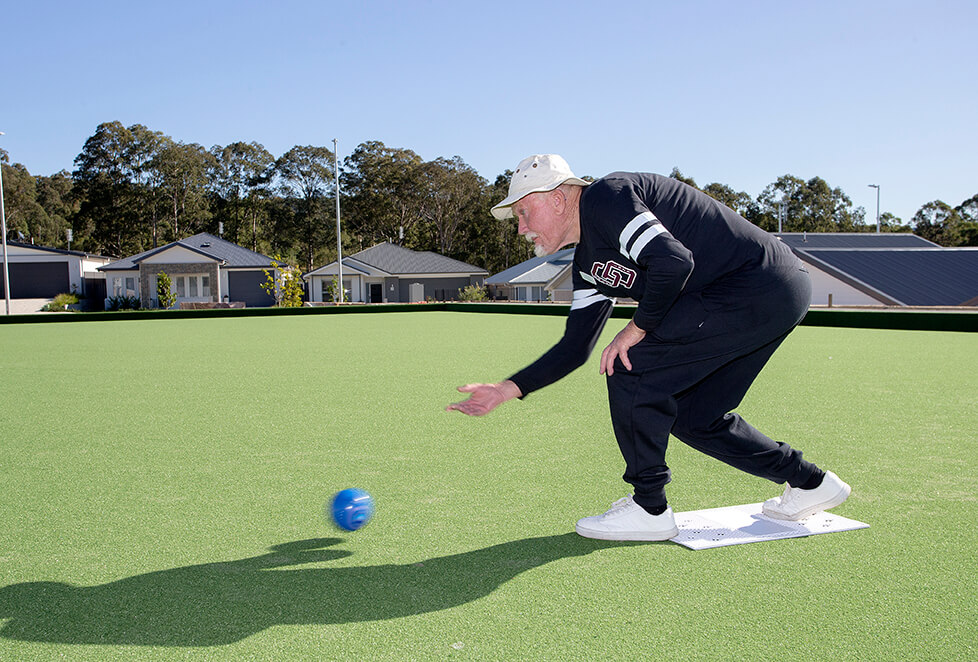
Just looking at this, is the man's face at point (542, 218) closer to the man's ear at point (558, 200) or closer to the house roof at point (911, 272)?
the man's ear at point (558, 200)

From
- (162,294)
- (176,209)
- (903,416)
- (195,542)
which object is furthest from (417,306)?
(176,209)

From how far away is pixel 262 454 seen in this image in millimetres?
5336

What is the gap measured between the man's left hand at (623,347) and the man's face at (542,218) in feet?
1.52

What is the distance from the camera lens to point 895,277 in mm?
36531

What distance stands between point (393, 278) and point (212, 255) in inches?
599

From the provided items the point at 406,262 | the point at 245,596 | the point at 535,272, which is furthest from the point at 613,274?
the point at 406,262

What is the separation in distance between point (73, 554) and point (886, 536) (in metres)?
3.63

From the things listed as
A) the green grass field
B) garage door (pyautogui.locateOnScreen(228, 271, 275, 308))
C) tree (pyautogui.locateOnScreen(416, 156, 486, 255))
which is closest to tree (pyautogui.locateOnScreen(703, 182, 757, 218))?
tree (pyautogui.locateOnScreen(416, 156, 486, 255))

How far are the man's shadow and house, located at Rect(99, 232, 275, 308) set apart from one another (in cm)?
5069

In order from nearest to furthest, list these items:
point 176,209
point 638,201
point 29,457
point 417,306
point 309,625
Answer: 1. point 309,625
2. point 638,201
3. point 29,457
4. point 417,306
5. point 176,209

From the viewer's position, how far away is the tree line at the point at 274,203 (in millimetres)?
72500

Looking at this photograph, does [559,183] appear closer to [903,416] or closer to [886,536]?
[886,536]

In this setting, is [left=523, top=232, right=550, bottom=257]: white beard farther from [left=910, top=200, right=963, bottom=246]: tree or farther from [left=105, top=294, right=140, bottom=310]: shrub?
[left=910, top=200, right=963, bottom=246]: tree

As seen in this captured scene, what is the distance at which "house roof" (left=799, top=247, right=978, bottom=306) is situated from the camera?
33.9 metres
